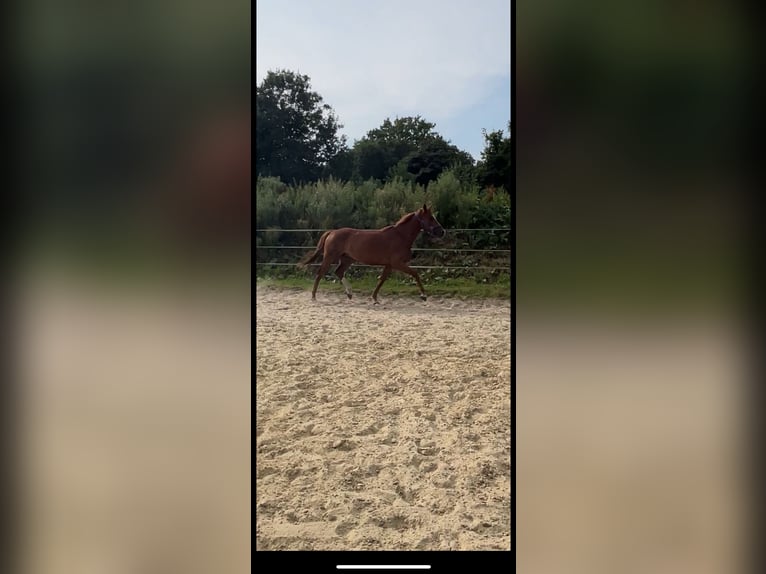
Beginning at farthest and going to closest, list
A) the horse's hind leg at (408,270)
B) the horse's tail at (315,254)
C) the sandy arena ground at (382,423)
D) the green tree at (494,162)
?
the green tree at (494,162)
the horse's tail at (315,254)
the horse's hind leg at (408,270)
the sandy arena ground at (382,423)

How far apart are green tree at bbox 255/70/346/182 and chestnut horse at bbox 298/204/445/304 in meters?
0.97

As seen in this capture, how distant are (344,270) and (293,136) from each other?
1.78 m

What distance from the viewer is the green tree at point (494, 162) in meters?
6.76

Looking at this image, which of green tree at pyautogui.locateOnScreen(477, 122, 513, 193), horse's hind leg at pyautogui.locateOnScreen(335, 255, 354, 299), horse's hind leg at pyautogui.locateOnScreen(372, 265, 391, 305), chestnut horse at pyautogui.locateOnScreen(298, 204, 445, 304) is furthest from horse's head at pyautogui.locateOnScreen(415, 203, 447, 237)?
horse's hind leg at pyautogui.locateOnScreen(335, 255, 354, 299)

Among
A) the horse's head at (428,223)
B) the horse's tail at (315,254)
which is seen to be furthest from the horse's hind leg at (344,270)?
the horse's head at (428,223)

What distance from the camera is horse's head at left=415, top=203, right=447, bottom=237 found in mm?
6496

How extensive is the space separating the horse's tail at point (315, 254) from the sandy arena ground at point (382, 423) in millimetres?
355

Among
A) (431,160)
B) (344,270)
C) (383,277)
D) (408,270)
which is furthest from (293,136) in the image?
(408,270)

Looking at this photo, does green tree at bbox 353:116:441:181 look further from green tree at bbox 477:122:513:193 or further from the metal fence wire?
the metal fence wire

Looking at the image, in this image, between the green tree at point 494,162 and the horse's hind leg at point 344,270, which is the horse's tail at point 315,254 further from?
the green tree at point 494,162

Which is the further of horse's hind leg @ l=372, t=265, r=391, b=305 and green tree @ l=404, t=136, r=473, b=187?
green tree @ l=404, t=136, r=473, b=187
